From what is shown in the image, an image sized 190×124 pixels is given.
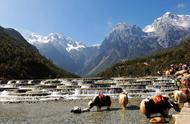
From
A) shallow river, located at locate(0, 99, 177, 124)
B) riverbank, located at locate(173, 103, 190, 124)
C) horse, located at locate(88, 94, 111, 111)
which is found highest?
horse, located at locate(88, 94, 111, 111)

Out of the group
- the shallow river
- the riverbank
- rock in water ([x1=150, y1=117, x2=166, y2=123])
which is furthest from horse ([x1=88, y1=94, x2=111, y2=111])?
the riverbank

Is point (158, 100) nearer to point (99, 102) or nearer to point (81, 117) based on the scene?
point (81, 117)

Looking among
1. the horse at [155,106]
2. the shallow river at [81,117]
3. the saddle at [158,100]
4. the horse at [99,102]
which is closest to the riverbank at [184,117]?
the shallow river at [81,117]

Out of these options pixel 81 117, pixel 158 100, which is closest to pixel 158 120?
pixel 158 100

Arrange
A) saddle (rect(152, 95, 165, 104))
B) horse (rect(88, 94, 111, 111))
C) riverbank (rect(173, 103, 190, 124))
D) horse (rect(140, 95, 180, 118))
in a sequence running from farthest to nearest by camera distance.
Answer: horse (rect(88, 94, 111, 111))
saddle (rect(152, 95, 165, 104))
horse (rect(140, 95, 180, 118))
riverbank (rect(173, 103, 190, 124))

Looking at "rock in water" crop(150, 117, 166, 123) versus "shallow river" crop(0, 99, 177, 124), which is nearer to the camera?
"rock in water" crop(150, 117, 166, 123)

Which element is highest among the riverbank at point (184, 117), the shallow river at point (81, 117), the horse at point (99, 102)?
the horse at point (99, 102)

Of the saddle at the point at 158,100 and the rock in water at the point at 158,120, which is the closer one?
the rock in water at the point at 158,120

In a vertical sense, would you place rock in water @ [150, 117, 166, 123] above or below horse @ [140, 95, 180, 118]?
below

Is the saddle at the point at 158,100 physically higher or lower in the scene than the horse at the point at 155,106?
higher

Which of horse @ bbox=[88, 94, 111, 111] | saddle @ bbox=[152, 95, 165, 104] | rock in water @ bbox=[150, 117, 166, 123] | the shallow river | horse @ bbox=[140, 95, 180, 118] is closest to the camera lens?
rock in water @ bbox=[150, 117, 166, 123]

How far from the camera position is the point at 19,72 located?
125 meters

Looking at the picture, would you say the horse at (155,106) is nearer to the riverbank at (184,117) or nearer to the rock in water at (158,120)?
the rock in water at (158,120)

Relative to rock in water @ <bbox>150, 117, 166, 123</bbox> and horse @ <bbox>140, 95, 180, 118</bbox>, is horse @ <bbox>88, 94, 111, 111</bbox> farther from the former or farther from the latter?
rock in water @ <bbox>150, 117, 166, 123</bbox>
